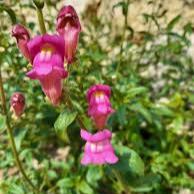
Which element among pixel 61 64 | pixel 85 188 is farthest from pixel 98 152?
pixel 85 188

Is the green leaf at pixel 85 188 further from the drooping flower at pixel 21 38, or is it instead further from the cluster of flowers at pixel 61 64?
the drooping flower at pixel 21 38

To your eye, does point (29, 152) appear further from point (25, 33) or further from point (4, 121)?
point (25, 33)

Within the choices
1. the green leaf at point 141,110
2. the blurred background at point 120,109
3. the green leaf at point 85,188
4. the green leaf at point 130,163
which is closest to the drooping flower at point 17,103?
the blurred background at point 120,109

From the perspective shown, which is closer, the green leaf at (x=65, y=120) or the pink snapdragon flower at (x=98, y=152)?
the green leaf at (x=65, y=120)

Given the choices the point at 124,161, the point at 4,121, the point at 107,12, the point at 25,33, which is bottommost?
the point at 124,161

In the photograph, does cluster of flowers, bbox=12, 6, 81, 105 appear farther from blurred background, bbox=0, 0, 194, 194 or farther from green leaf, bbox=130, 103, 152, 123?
green leaf, bbox=130, 103, 152, 123

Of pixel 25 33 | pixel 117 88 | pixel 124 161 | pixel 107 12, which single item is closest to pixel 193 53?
pixel 107 12
